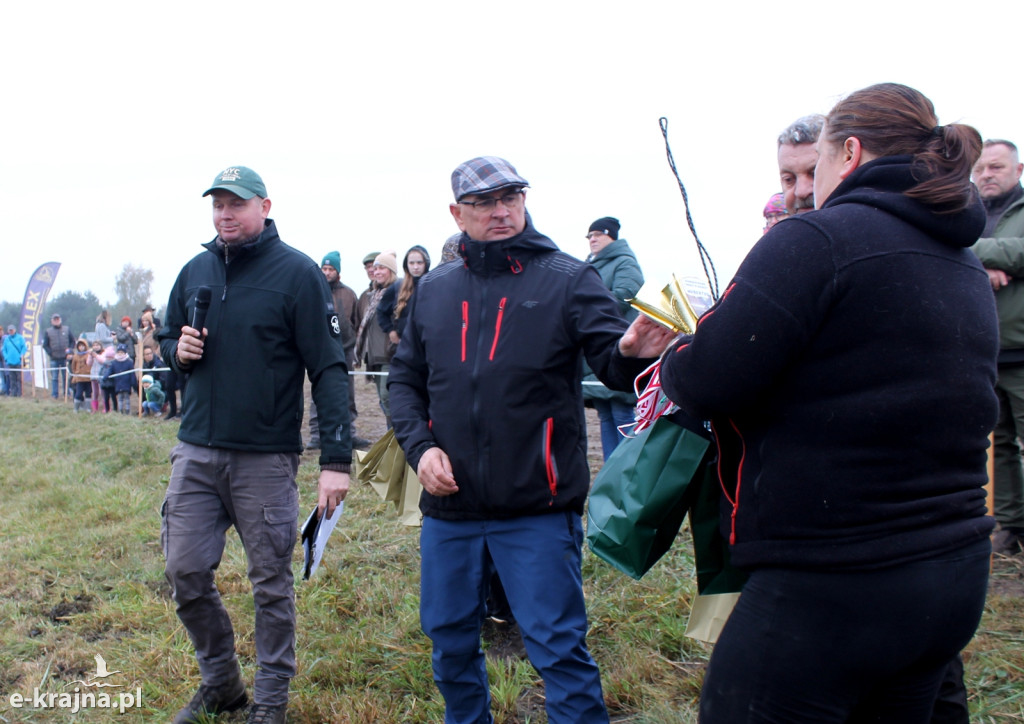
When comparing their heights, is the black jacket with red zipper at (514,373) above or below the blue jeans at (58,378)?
above

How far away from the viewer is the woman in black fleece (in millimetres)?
1478

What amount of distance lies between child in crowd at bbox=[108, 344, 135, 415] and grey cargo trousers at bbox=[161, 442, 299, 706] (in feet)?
44.2

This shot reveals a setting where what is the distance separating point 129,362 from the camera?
15.7m

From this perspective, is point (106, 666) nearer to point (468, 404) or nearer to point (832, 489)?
point (468, 404)

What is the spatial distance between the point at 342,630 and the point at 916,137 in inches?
144

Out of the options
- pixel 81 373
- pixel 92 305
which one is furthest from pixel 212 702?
pixel 92 305

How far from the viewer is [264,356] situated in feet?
11.0

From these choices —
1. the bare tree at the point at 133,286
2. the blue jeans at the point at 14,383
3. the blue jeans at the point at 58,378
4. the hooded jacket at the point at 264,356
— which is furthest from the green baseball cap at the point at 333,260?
the bare tree at the point at 133,286

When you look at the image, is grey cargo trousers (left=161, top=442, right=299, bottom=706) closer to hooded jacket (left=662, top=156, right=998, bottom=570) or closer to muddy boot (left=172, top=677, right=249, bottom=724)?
muddy boot (left=172, top=677, right=249, bottom=724)

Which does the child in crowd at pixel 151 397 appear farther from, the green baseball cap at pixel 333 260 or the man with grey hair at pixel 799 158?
the man with grey hair at pixel 799 158

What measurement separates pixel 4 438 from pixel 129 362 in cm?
352

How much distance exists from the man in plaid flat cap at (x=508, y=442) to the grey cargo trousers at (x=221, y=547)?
0.87m

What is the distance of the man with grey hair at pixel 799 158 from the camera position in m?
2.20

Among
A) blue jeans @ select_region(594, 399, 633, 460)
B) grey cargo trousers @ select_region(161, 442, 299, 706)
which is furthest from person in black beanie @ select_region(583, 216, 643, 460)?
grey cargo trousers @ select_region(161, 442, 299, 706)
